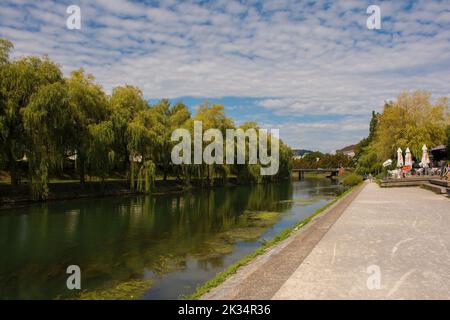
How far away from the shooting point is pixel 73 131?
28.2m

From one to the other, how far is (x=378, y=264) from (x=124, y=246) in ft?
29.3

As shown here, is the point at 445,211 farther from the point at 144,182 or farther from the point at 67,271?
the point at 144,182

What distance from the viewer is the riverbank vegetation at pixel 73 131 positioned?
24203mm

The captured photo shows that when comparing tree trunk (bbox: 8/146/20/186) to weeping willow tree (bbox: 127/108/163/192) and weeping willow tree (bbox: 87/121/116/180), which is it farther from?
weeping willow tree (bbox: 127/108/163/192)

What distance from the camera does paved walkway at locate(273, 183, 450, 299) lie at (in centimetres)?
608

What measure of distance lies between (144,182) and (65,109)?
36.9ft

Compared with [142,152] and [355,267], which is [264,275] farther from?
[142,152]

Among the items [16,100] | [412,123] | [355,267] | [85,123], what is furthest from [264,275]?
[412,123]

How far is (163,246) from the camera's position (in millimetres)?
13539

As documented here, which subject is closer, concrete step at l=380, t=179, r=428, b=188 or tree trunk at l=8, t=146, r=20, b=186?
tree trunk at l=8, t=146, r=20, b=186

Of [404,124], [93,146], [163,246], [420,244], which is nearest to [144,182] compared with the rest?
[93,146]

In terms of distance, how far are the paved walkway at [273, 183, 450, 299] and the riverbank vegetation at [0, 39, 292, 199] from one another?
2033 centimetres

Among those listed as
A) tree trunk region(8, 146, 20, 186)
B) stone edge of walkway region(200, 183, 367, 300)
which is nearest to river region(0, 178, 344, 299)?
stone edge of walkway region(200, 183, 367, 300)
